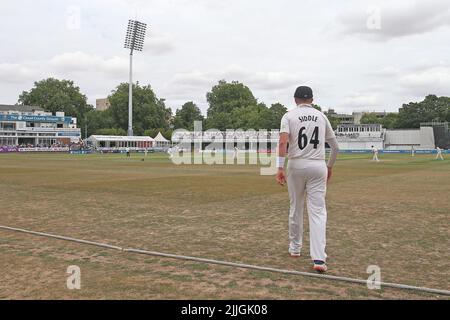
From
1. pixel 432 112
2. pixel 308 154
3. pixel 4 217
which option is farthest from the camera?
pixel 432 112

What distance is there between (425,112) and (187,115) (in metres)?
73.8

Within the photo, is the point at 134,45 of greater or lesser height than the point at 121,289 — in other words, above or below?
above

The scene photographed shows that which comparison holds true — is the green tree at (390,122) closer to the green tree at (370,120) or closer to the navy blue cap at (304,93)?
the green tree at (370,120)

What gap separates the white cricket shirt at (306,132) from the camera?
230 inches

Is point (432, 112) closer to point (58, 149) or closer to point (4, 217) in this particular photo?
point (58, 149)

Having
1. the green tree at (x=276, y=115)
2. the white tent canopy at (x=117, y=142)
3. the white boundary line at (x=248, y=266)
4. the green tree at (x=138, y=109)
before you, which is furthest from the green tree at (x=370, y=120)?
the white boundary line at (x=248, y=266)

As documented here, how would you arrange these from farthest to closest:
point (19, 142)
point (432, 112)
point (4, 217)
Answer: point (432, 112), point (19, 142), point (4, 217)

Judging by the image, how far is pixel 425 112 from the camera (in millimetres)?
122625

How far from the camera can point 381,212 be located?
10.5 meters

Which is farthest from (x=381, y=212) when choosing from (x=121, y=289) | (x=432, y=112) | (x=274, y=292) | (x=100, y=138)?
(x=432, y=112)

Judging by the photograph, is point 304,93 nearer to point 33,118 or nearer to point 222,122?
point 33,118

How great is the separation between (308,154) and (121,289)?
302cm

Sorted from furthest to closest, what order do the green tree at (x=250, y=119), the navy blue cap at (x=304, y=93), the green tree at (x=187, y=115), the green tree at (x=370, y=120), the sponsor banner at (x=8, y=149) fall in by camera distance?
the green tree at (x=370, y=120)
the green tree at (x=187, y=115)
the green tree at (x=250, y=119)
the sponsor banner at (x=8, y=149)
the navy blue cap at (x=304, y=93)

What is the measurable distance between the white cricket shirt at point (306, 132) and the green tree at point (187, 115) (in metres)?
133
